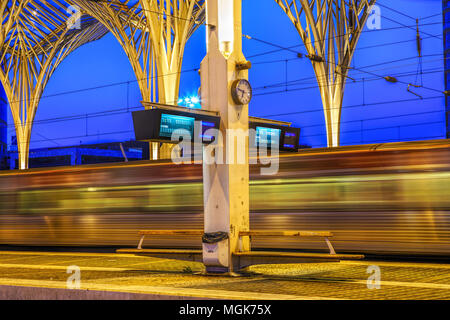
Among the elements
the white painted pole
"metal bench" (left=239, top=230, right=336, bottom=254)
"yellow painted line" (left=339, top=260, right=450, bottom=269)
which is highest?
the white painted pole

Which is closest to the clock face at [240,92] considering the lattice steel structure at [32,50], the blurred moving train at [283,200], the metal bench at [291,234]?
the metal bench at [291,234]

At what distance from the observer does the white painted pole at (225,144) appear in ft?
32.7

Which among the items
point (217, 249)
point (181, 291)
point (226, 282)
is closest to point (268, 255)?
point (217, 249)

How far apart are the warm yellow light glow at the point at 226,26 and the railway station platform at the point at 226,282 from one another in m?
3.38

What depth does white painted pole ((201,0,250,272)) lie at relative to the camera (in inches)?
392

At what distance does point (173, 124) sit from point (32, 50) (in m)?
33.9

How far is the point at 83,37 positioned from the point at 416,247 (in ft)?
110

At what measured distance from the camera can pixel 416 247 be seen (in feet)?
39.1

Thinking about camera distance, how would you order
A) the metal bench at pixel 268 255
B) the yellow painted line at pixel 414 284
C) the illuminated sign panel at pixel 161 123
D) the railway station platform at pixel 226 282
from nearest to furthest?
the railway station platform at pixel 226 282 → the yellow painted line at pixel 414 284 → the illuminated sign panel at pixel 161 123 → the metal bench at pixel 268 255

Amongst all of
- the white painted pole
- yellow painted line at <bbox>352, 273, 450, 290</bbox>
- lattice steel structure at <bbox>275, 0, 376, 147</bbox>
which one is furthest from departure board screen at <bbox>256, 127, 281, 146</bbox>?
lattice steel structure at <bbox>275, 0, 376, 147</bbox>

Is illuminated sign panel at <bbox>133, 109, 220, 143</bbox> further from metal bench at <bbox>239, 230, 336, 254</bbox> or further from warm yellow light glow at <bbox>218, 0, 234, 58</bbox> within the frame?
metal bench at <bbox>239, 230, 336, 254</bbox>

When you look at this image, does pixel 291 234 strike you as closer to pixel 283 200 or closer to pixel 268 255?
pixel 268 255

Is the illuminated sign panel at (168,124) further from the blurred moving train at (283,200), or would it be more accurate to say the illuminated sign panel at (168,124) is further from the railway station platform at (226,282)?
the blurred moving train at (283,200)

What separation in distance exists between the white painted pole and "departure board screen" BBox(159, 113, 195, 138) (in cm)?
84
